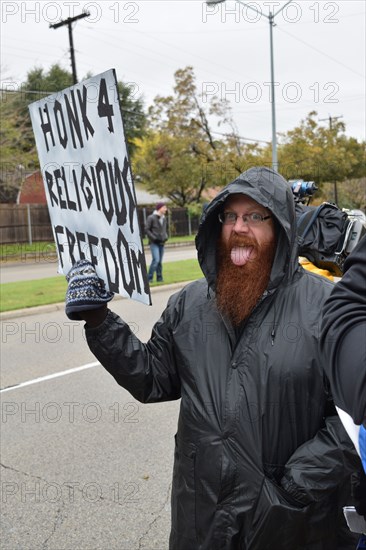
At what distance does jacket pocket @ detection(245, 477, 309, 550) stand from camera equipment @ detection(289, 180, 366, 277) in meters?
1.78

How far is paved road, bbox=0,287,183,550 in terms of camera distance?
3.16 metres

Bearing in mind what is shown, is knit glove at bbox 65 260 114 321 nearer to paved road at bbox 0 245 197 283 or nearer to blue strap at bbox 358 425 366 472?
blue strap at bbox 358 425 366 472

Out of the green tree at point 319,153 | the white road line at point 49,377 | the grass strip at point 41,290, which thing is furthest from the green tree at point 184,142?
the white road line at point 49,377

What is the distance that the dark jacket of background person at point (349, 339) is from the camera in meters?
1.08

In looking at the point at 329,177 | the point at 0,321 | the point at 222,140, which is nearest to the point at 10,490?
the point at 0,321

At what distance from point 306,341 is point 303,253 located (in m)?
1.77

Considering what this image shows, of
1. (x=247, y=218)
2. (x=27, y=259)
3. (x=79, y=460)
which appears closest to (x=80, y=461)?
(x=79, y=460)

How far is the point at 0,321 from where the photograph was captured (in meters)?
9.57

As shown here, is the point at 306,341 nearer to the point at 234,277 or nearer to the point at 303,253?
the point at 234,277

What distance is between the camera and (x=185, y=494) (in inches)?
75.7

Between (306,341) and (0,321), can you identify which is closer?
(306,341)

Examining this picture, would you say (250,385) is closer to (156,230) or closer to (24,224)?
(156,230)

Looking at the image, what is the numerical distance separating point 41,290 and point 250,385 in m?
11.1

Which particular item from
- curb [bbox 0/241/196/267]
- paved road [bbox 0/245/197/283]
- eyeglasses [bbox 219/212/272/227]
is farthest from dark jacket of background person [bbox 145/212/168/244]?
eyeglasses [bbox 219/212/272/227]
